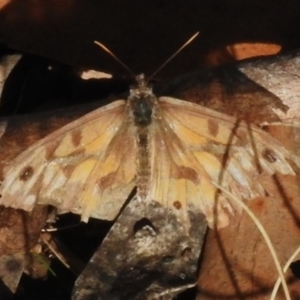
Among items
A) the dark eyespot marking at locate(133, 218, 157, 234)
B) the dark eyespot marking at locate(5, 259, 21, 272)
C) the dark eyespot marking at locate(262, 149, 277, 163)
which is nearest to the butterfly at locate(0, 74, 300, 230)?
the dark eyespot marking at locate(262, 149, 277, 163)

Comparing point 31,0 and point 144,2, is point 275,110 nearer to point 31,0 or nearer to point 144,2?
point 144,2

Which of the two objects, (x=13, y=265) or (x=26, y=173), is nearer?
(x=26, y=173)

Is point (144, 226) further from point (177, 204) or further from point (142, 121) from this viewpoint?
point (142, 121)

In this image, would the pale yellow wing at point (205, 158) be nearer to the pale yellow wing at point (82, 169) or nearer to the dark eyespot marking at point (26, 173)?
the pale yellow wing at point (82, 169)

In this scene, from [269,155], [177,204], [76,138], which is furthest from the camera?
[177,204]

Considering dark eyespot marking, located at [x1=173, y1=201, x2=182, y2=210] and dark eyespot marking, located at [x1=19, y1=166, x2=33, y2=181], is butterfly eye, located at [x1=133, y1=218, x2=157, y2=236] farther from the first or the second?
dark eyespot marking, located at [x1=19, y1=166, x2=33, y2=181]

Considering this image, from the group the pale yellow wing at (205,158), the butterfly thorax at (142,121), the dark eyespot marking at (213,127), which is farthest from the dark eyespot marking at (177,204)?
the dark eyespot marking at (213,127)

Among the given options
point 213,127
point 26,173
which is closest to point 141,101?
point 213,127

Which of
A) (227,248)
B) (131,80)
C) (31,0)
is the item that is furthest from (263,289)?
(31,0)
